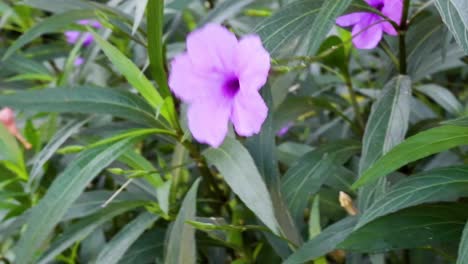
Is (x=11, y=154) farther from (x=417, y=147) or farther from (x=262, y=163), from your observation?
(x=417, y=147)

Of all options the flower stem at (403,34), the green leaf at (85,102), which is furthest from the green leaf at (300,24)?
the green leaf at (85,102)

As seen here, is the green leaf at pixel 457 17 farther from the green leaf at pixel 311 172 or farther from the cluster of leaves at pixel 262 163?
the green leaf at pixel 311 172

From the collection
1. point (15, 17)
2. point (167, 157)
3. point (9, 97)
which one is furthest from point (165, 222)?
point (15, 17)

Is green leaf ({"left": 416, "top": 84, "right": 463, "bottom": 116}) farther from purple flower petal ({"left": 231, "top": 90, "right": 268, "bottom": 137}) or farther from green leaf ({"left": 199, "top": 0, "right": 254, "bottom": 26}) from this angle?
purple flower petal ({"left": 231, "top": 90, "right": 268, "bottom": 137})

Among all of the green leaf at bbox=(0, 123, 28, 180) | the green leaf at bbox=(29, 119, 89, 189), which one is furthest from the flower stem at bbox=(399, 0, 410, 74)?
the green leaf at bbox=(0, 123, 28, 180)

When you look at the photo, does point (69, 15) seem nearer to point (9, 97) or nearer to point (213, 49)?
point (9, 97)
